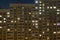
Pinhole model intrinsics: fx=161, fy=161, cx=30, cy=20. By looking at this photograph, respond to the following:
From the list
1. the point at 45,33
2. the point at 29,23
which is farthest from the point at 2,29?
the point at 45,33

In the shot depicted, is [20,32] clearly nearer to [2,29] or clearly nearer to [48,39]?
[2,29]

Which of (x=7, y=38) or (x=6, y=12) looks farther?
(x=7, y=38)

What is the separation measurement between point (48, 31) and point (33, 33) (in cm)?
275

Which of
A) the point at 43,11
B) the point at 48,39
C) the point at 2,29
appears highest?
the point at 43,11

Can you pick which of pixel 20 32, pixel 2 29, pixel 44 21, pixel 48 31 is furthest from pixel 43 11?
pixel 2 29

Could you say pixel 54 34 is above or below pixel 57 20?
below

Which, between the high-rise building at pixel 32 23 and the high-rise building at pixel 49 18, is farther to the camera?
the high-rise building at pixel 49 18

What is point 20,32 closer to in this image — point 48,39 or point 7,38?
point 7,38

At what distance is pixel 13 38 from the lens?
2878cm

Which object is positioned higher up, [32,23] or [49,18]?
[49,18]

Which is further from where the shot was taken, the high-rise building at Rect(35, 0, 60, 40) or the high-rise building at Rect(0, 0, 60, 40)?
the high-rise building at Rect(35, 0, 60, 40)

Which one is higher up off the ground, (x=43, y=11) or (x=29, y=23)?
(x=43, y=11)

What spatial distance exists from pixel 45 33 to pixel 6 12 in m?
7.61

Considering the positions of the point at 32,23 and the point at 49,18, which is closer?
the point at 32,23
